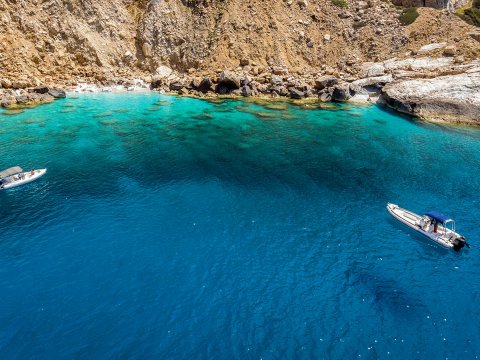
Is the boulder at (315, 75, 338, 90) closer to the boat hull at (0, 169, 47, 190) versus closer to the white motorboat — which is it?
the white motorboat

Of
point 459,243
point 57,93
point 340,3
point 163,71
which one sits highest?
point 340,3

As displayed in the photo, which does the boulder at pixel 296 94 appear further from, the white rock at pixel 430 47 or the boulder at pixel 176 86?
the white rock at pixel 430 47

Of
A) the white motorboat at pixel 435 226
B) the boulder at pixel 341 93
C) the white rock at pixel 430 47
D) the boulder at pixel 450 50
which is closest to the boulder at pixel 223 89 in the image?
the boulder at pixel 341 93

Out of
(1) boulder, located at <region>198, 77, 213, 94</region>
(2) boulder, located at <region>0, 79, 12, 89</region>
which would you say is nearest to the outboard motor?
(1) boulder, located at <region>198, 77, 213, 94</region>

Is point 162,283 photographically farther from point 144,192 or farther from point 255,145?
point 255,145

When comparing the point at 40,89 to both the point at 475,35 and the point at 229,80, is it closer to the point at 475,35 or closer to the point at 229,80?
the point at 229,80

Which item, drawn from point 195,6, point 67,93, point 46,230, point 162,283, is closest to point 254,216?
point 162,283

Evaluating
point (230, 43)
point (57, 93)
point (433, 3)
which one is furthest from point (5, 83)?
point (433, 3)
